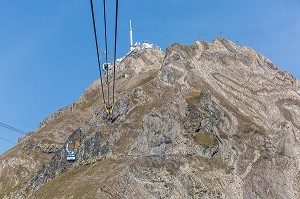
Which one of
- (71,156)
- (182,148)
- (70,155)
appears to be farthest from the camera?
(71,156)

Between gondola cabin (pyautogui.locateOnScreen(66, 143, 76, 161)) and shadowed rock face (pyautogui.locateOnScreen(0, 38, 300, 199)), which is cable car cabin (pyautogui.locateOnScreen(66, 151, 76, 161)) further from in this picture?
shadowed rock face (pyautogui.locateOnScreen(0, 38, 300, 199))

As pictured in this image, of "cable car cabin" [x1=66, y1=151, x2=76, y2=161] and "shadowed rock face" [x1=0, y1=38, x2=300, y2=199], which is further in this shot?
"cable car cabin" [x1=66, y1=151, x2=76, y2=161]

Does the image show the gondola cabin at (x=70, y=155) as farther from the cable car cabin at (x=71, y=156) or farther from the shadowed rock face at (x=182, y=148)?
the shadowed rock face at (x=182, y=148)

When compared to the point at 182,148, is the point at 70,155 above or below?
above

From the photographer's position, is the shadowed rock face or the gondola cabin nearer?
the shadowed rock face

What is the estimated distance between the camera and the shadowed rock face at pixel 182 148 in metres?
140

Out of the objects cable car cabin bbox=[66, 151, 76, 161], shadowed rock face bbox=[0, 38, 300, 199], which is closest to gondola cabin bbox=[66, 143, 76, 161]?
cable car cabin bbox=[66, 151, 76, 161]

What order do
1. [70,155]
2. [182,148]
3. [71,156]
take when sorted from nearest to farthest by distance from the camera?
[182,148]
[70,155]
[71,156]

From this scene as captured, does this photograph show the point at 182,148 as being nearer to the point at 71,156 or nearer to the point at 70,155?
the point at 71,156

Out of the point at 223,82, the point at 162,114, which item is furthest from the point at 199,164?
the point at 223,82

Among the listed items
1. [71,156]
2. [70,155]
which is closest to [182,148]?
[71,156]

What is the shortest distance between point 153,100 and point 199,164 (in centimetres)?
3290

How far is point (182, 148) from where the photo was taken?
151m

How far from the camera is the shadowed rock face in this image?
140 metres
